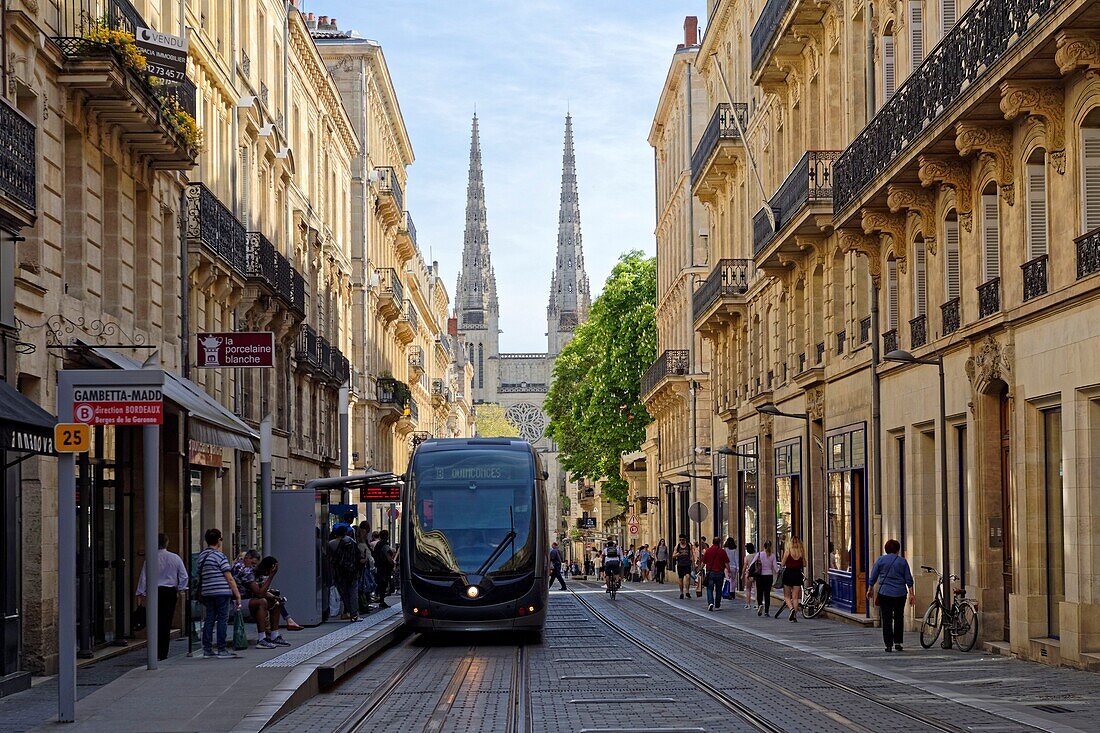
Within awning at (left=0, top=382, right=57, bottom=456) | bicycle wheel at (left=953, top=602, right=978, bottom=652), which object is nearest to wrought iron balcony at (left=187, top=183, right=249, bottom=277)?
awning at (left=0, top=382, right=57, bottom=456)

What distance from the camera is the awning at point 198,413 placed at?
71.5 feet

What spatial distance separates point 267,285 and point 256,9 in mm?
7298

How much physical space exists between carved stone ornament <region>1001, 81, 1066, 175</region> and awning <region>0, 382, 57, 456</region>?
1152 cm

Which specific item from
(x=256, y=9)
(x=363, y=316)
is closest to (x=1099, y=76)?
(x=256, y=9)

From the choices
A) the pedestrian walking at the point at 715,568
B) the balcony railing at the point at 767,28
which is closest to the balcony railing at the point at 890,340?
the balcony railing at the point at 767,28

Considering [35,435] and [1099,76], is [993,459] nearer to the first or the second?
[1099,76]

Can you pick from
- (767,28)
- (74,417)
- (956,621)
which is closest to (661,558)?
(767,28)

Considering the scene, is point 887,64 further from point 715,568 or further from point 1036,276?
point 715,568

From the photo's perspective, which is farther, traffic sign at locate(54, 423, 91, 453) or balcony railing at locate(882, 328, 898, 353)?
balcony railing at locate(882, 328, 898, 353)

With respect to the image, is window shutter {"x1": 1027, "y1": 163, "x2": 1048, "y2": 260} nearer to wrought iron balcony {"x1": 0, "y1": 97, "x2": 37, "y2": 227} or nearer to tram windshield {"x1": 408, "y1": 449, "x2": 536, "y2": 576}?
tram windshield {"x1": 408, "y1": 449, "x2": 536, "y2": 576}

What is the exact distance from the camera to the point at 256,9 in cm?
3906

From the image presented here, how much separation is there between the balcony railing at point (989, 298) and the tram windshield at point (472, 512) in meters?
7.54

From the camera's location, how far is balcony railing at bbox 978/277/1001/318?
76.1 feet

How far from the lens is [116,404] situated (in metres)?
15.3
